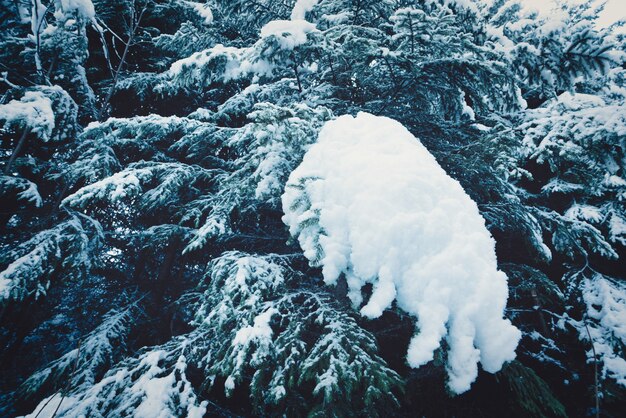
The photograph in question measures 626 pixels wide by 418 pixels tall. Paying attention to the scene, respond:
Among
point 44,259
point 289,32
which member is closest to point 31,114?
point 44,259

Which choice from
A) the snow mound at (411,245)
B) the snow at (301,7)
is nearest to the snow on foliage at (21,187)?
the snow mound at (411,245)

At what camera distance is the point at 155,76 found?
4688 millimetres

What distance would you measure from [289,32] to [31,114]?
8.73 ft

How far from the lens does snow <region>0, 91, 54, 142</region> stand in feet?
9.05

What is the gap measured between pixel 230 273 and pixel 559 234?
3862 mm

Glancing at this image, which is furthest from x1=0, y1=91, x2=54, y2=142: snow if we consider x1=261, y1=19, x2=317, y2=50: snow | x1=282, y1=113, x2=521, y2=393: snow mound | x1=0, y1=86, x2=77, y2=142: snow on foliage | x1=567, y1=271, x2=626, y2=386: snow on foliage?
x1=567, y1=271, x2=626, y2=386: snow on foliage

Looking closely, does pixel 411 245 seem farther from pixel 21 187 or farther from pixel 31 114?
pixel 21 187

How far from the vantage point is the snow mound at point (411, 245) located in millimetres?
1444

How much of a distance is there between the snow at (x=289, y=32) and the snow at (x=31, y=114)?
7.71 ft

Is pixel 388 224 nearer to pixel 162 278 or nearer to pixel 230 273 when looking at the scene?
pixel 230 273

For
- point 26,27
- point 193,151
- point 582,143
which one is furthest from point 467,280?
point 26,27

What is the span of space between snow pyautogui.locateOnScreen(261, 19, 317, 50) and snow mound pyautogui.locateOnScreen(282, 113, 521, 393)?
145cm

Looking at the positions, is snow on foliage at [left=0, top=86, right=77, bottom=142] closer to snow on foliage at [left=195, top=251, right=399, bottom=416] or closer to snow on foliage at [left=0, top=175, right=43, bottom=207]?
snow on foliage at [left=0, top=175, right=43, bottom=207]

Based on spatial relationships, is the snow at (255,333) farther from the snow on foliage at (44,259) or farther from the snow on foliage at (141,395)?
the snow on foliage at (44,259)
